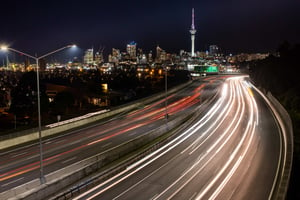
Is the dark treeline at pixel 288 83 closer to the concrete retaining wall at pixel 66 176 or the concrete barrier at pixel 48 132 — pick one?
the concrete retaining wall at pixel 66 176

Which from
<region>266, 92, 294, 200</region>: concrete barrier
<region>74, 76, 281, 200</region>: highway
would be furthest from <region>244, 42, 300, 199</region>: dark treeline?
<region>74, 76, 281, 200</region>: highway

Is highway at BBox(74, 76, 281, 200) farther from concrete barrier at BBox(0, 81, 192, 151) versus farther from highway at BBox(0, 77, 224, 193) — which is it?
concrete barrier at BBox(0, 81, 192, 151)

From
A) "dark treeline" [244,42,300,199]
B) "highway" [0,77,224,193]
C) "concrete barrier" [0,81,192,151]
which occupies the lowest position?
"highway" [0,77,224,193]

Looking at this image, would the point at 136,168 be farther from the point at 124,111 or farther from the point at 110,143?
the point at 124,111

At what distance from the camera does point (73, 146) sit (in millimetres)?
31594

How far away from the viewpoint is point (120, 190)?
19438mm

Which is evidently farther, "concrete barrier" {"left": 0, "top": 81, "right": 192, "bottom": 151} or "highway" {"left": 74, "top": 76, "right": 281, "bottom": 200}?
"concrete barrier" {"left": 0, "top": 81, "right": 192, "bottom": 151}

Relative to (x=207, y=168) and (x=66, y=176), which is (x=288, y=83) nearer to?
(x=207, y=168)

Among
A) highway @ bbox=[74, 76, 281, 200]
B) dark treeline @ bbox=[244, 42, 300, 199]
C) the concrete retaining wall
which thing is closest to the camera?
the concrete retaining wall

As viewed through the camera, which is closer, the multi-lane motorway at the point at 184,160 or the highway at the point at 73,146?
the multi-lane motorway at the point at 184,160

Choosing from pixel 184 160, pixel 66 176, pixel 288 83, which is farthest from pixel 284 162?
pixel 288 83

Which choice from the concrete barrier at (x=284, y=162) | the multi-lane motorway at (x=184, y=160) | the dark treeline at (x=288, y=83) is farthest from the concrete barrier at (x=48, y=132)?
the dark treeline at (x=288, y=83)

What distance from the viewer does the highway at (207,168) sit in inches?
746

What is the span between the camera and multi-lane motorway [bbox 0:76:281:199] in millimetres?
19344
